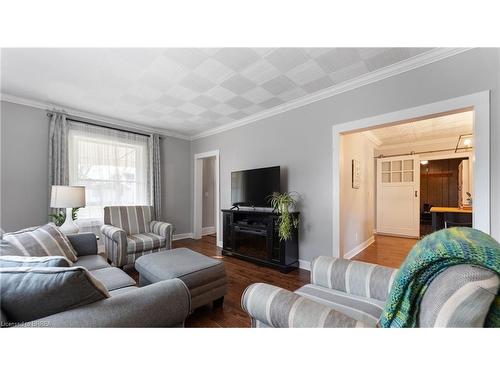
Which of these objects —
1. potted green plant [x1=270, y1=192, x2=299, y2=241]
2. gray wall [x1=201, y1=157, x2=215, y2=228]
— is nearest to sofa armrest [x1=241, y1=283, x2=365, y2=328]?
potted green plant [x1=270, y1=192, x2=299, y2=241]

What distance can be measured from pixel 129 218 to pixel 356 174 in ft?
13.0

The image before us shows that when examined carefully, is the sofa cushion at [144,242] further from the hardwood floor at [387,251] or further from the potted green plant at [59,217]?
the hardwood floor at [387,251]

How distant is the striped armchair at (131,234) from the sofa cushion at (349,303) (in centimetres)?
236

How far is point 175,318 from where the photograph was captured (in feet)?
3.44

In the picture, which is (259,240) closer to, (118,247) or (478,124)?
(118,247)

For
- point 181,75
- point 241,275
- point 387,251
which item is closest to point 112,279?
point 241,275

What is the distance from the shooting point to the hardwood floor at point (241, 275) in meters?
1.80

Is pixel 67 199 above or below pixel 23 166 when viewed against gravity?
below

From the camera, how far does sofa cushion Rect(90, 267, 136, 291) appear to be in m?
1.52

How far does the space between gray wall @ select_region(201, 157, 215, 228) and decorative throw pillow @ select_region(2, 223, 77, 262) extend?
12.4 feet

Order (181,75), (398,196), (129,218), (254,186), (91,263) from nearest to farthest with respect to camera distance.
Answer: (91,263)
(181,75)
(129,218)
(254,186)
(398,196)

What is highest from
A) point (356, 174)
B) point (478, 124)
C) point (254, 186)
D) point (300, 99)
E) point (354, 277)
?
point (300, 99)

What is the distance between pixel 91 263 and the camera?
6.34ft
